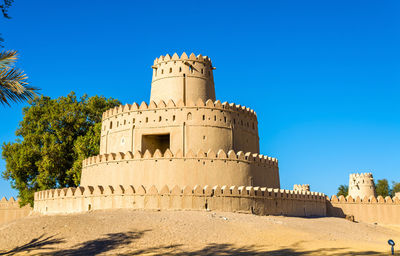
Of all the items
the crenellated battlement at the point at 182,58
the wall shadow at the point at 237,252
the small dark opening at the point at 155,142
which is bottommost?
the wall shadow at the point at 237,252

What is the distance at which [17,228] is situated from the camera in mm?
18109

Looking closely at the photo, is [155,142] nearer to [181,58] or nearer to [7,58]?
[181,58]

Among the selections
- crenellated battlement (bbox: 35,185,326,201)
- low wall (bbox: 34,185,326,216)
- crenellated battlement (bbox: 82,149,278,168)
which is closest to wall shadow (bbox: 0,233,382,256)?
low wall (bbox: 34,185,326,216)

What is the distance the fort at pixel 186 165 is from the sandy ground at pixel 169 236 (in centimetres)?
186

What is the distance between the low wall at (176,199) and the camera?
21.1 meters

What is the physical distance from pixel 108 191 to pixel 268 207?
9.00 meters

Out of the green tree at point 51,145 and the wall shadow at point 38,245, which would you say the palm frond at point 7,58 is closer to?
the wall shadow at point 38,245

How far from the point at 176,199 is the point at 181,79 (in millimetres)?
10997

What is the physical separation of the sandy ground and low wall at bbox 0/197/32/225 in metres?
18.1

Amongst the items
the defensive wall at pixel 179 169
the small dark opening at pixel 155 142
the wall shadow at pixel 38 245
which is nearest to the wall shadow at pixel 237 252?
the wall shadow at pixel 38 245

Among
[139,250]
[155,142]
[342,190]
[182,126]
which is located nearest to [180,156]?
[182,126]

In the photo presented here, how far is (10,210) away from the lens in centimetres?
3575

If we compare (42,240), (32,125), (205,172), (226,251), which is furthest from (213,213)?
(32,125)

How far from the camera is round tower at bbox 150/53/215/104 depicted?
96.0 feet
